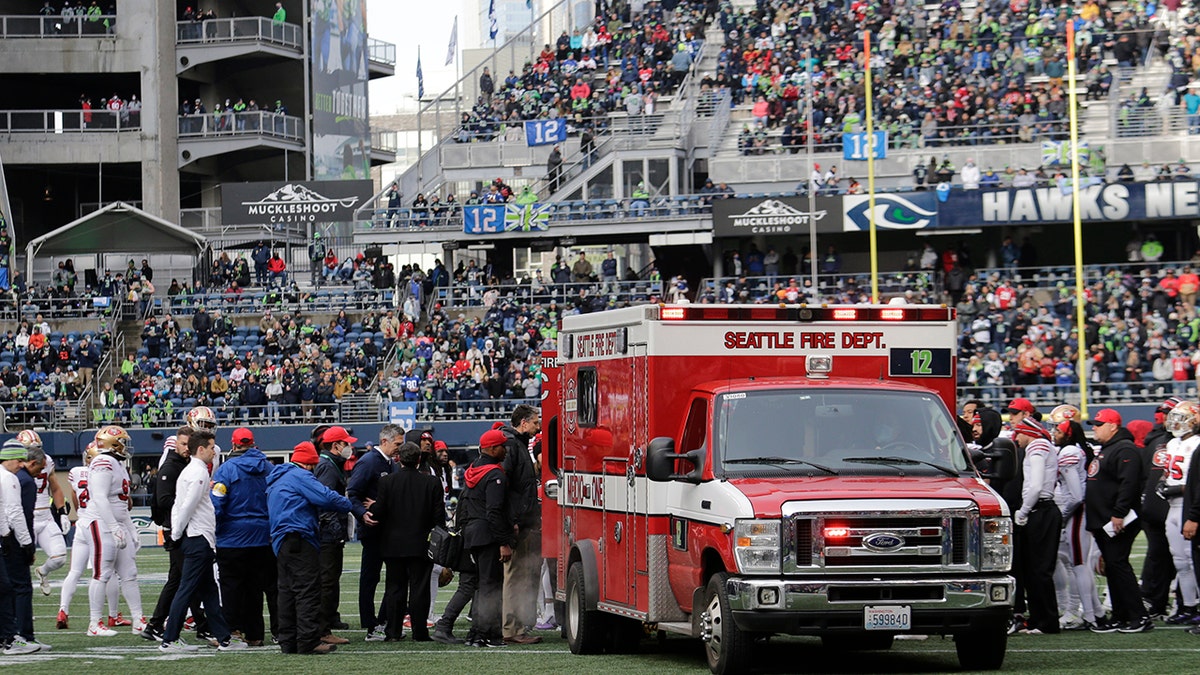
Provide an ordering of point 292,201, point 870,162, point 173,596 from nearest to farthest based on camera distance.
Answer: point 173,596 → point 870,162 → point 292,201

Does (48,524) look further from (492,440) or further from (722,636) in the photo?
(722,636)

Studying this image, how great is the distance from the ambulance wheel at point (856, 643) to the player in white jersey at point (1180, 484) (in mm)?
2626

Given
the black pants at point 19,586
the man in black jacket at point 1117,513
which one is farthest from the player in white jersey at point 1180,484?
the black pants at point 19,586

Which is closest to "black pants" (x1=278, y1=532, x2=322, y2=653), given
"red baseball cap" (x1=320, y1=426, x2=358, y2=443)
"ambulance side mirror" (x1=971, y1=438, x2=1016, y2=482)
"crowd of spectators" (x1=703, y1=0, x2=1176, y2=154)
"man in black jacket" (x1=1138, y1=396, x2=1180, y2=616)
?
"red baseball cap" (x1=320, y1=426, x2=358, y2=443)

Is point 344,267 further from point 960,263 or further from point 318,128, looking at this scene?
point 960,263

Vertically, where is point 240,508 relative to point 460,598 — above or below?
above

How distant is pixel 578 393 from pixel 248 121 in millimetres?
41219

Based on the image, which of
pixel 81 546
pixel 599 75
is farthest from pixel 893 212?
pixel 81 546

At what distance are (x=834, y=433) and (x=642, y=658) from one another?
253 centimetres

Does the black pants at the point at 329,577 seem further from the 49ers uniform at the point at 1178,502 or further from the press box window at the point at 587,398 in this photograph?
the 49ers uniform at the point at 1178,502

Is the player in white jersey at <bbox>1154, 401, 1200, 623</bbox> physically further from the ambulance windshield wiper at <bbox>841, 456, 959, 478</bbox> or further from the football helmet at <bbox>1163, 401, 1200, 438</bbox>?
the ambulance windshield wiper at <bbox>841, 456, 959, 478</bbox>

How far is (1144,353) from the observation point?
1451 inches

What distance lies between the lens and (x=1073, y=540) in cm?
1535

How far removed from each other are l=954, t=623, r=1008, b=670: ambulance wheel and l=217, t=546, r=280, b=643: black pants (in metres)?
5.65
